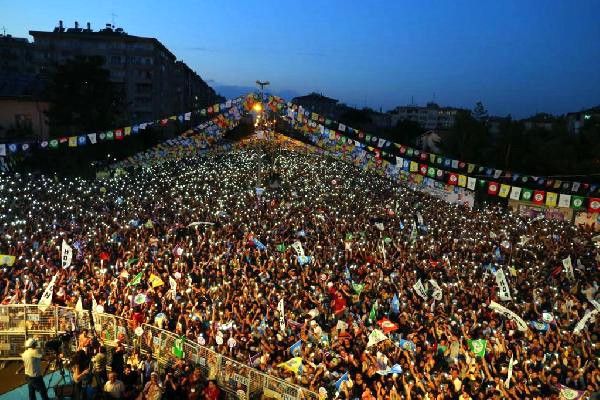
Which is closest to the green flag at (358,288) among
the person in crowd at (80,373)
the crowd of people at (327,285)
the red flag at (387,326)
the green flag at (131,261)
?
the crowd of people at (327,285)

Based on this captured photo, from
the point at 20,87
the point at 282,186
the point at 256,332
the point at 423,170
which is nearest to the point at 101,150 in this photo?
the point at 20,87

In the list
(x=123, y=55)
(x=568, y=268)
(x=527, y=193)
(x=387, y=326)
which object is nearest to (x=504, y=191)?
(x=527, y=193)

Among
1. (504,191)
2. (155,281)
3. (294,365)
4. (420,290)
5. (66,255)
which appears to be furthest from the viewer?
(504,191)

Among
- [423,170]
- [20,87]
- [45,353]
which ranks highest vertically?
[20,87]

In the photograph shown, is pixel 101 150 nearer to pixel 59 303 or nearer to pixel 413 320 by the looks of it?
pixel 59 303

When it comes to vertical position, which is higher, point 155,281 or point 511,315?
point 511,315

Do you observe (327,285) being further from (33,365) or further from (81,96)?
(81,96)

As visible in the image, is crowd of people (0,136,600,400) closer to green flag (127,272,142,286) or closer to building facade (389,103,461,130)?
green flag (127,272,142,286)

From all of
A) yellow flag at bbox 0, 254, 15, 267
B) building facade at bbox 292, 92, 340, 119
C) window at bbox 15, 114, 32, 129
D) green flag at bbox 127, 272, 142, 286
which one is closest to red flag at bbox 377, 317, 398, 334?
green flag at bbox 127, 272, 142, 286
